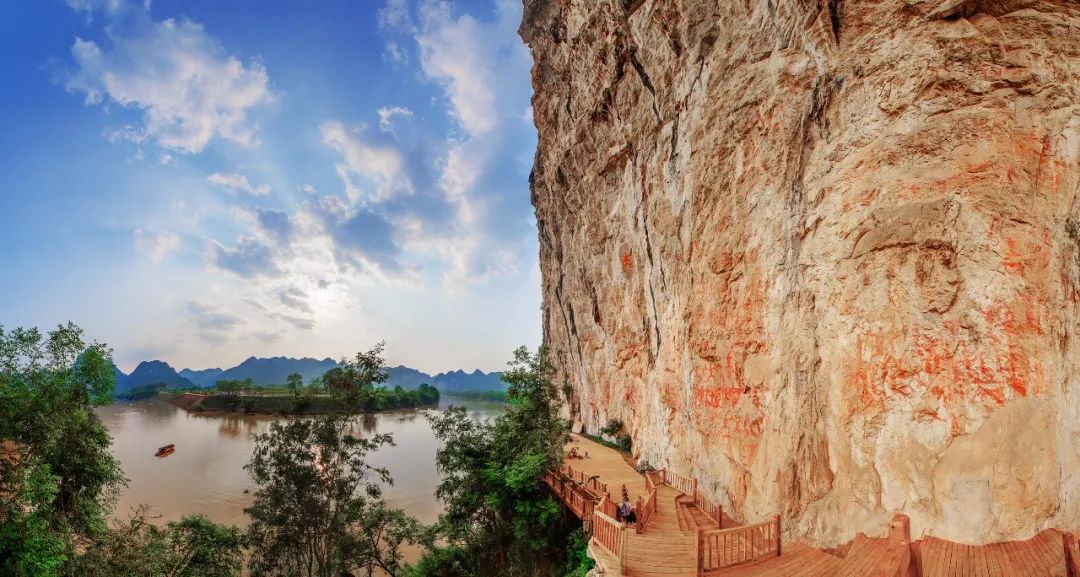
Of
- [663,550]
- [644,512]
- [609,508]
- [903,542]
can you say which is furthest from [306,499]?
[903,542]

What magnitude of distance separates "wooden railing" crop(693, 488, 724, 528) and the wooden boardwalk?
0.08 ft

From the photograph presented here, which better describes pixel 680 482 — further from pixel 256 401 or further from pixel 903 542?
pixel 256 401

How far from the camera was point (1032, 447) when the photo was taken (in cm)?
673

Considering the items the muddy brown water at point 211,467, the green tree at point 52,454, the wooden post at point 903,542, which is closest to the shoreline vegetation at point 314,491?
the green tree at point 52,454

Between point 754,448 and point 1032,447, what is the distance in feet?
16.2

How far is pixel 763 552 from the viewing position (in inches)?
332

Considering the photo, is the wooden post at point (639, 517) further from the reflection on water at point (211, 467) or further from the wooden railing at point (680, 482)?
the reflection on water at point (211, 467)

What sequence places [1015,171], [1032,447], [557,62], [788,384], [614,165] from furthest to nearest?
[557,62] < [614,165] < [788,384] < [1015,171] < [1032,447]

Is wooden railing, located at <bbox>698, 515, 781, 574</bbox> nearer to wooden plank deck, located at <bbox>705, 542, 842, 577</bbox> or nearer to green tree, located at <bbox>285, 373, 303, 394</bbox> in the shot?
wooden plank deck, located at <bbox>705, 542, 842, 577</bbox>

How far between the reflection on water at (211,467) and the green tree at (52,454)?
212 cm

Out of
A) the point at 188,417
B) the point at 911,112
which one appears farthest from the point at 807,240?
the point at 188,417

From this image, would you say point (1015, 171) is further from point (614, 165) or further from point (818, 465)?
point (614, 165)

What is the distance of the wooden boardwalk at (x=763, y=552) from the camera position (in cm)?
618

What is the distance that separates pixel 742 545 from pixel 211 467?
41283 millimetres
